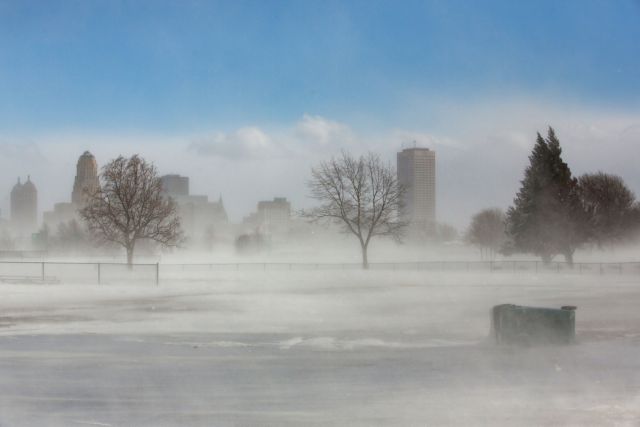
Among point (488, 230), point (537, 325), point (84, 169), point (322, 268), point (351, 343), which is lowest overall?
point (351, 343)

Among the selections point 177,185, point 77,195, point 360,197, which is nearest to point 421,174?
point 360,197

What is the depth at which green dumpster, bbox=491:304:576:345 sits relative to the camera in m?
15.1

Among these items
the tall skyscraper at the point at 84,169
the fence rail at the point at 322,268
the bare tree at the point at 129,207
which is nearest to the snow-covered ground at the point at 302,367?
the fence rail at the point at 322,268

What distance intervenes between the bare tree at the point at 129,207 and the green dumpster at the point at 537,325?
3981 centimetres

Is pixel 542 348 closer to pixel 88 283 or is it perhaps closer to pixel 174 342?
pixel 174 342

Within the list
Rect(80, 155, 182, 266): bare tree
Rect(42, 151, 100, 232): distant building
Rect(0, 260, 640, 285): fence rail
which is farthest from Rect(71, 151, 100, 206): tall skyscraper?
Rect(80, 155, 182, 266): bare tree

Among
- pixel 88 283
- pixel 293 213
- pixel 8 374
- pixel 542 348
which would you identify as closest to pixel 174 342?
pixel 8 374

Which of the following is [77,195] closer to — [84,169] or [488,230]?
[84,169]

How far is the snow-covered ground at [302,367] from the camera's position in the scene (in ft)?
30.3

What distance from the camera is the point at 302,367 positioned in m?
12.5

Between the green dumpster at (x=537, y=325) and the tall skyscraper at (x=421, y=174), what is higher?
the tall skyscraper at (x=421, y=174)

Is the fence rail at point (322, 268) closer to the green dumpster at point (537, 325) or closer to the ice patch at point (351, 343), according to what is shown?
the ice patch at point (351, 343)

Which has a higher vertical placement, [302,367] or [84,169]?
[84,169]

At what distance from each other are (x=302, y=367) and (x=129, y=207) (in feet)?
137
